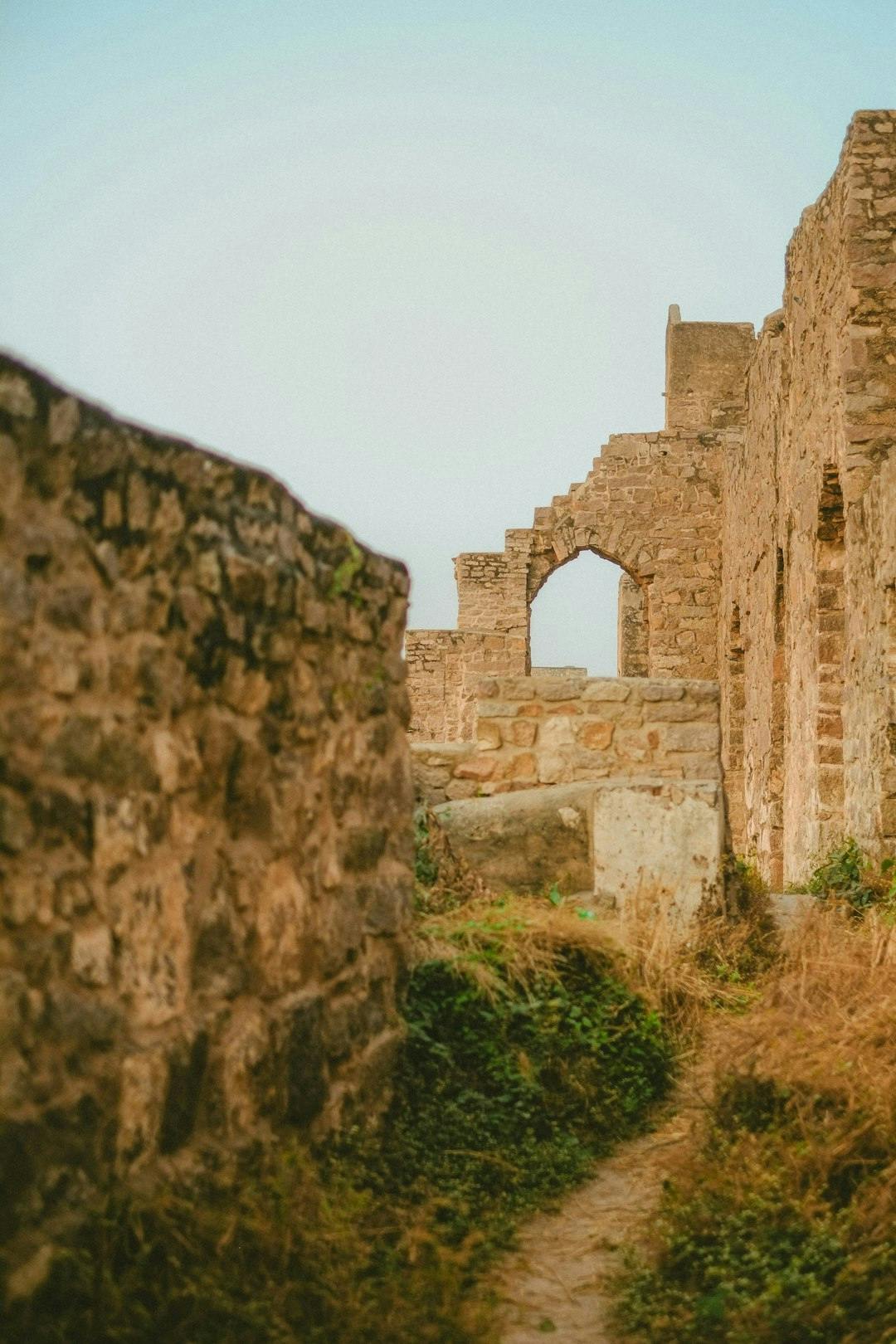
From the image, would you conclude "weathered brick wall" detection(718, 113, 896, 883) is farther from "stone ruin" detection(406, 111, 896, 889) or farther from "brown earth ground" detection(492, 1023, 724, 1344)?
"brown earth ground" detection(492, 1023, 724, 1344)

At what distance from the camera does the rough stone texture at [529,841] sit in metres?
6.00

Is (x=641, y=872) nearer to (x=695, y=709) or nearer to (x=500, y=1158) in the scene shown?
(x=695, y=709)

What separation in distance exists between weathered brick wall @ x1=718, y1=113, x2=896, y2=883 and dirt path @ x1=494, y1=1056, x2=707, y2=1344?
4.43m

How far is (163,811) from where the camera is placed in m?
2.67

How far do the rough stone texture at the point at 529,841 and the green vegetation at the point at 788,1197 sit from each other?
1576 mm

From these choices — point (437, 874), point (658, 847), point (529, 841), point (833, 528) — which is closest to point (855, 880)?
point (658, 847)

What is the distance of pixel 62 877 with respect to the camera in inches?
92.2

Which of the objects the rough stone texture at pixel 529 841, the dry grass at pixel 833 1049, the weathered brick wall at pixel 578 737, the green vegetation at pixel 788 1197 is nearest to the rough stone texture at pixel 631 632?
the weathered brick wall at pixel 578 737

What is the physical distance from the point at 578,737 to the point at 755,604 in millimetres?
7982

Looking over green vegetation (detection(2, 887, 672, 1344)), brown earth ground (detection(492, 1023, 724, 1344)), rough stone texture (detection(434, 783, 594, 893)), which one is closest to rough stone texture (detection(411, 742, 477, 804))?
rough stone texture (detection(434, 783, 594, 893))

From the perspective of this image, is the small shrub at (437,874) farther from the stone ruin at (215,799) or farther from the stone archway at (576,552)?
the stone archway at (576,552)

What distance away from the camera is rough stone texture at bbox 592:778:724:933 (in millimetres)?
5820

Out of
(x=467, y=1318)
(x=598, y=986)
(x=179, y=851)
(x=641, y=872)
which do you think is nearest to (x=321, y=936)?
(x=179, y=851)

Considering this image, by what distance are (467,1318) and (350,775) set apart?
1.47m
